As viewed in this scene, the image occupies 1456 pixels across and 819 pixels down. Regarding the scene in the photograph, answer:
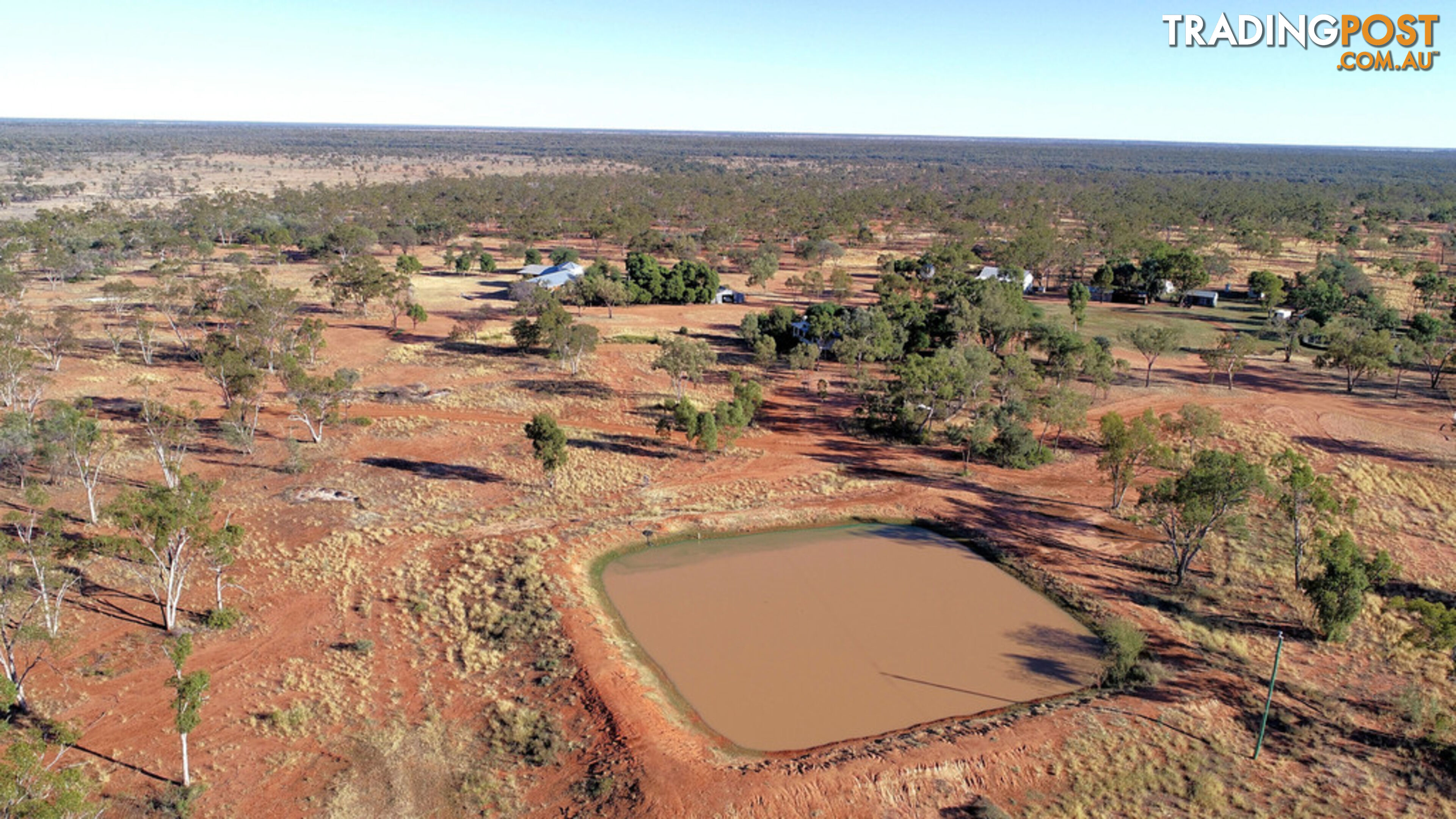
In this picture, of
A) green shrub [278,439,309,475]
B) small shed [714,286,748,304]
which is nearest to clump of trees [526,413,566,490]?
green shrub [278,439,309,475]

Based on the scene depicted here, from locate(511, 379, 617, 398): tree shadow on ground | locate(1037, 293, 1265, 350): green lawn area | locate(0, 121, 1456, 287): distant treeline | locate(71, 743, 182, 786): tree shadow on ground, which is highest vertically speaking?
locate(0, 121, 1456, 287): distant treeline

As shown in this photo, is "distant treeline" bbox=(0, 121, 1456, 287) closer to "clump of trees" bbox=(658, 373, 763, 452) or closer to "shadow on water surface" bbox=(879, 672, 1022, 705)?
"clump of trees" bbox=(658, 373, 763, 452)

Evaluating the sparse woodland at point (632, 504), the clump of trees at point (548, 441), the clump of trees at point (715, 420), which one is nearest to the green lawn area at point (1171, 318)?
the sparse woodland at point (632, 504)

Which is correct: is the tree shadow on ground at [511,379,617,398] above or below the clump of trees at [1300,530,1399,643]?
above

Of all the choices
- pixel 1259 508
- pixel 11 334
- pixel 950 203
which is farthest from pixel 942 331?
pixel 950 203

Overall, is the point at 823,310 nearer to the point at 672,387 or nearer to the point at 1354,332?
the point at 672,387

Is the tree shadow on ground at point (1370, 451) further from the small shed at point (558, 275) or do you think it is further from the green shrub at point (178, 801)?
the small shed at point (558, 275)
